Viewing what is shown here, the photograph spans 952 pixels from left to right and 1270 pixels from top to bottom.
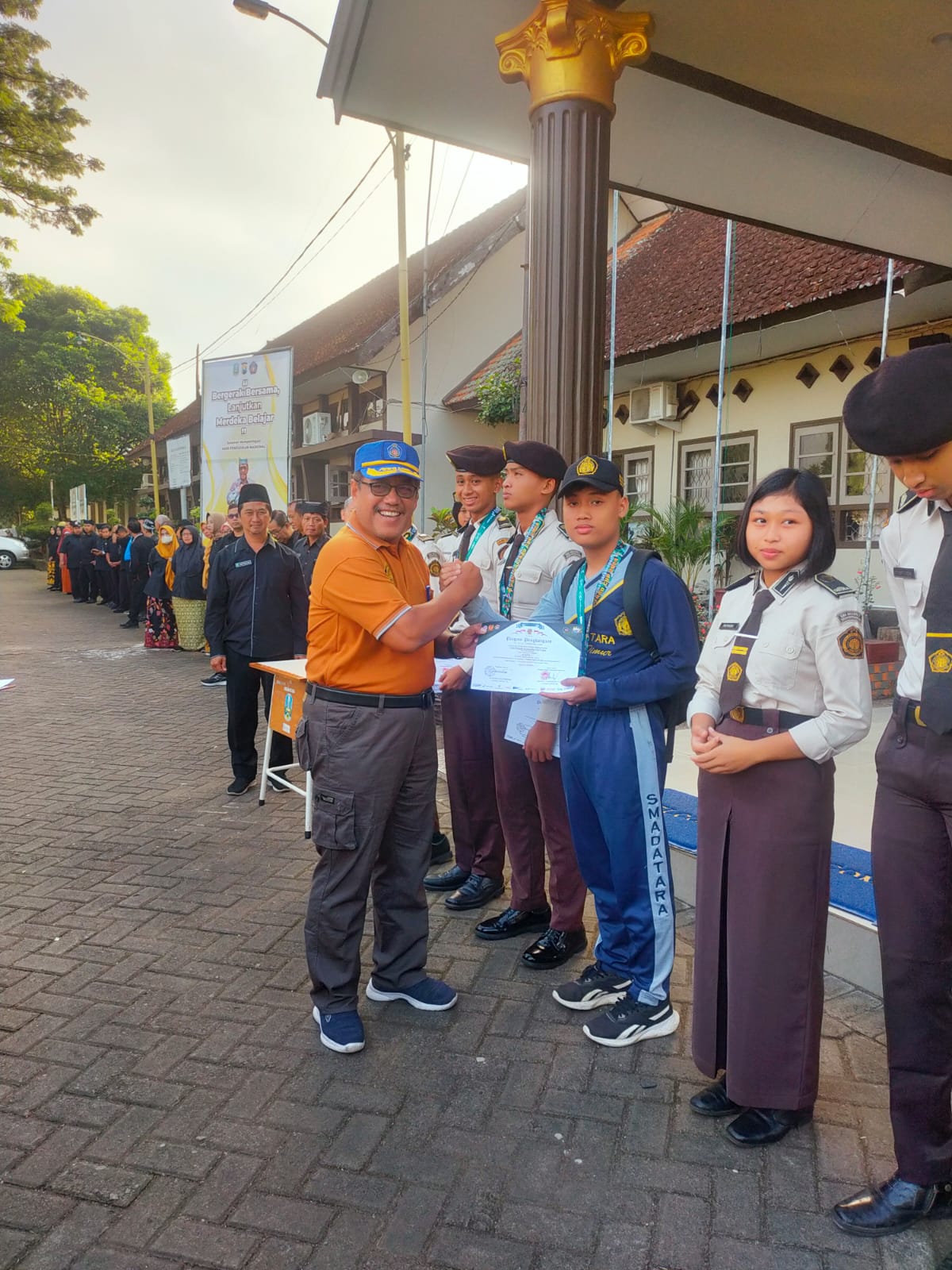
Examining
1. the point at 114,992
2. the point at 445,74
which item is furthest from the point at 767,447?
the point at 114,992

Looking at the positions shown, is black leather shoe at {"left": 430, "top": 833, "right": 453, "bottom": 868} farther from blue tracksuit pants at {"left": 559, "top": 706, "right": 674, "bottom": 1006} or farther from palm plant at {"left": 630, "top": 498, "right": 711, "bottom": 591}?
palm plant at {"left": 630, "top": 498, "right": 711, "bottom": 591}

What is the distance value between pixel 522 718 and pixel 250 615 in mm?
2964

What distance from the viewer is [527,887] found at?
383 centimetres

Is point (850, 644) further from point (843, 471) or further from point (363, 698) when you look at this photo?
point (843, 471)

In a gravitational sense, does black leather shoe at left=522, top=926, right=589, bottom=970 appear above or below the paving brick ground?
above

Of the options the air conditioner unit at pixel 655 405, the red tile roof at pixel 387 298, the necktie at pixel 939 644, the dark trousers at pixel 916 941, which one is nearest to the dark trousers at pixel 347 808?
the dark trousers at pixel 916 941

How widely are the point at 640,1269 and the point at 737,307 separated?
32.1 feet

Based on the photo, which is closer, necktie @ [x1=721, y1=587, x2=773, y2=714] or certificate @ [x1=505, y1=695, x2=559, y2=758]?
necktie @ [x1=721, y1=587, x2=773, y2=714]

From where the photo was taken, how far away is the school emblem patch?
2.23 m

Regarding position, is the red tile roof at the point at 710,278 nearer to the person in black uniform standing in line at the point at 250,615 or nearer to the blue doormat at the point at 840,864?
the person in black uniform standing in line at the point at 250,615

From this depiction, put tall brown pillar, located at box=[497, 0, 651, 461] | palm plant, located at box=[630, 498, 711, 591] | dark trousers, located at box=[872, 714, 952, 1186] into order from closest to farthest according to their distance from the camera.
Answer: dark trousers, located at box=[872, 714, 952, 1186]
tall brown pillar, located at box=[497, 0, 651, 461]
palm plant, located at box=[630, 498, 711, 591]

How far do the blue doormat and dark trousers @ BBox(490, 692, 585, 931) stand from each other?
1.46 feet

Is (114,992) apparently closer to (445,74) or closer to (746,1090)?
(746,1090)

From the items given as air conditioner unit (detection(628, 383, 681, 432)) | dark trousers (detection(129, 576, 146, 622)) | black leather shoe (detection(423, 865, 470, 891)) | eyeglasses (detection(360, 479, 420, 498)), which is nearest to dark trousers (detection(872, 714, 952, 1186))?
eyeglasses (detection(360, 479, 420, 498))
